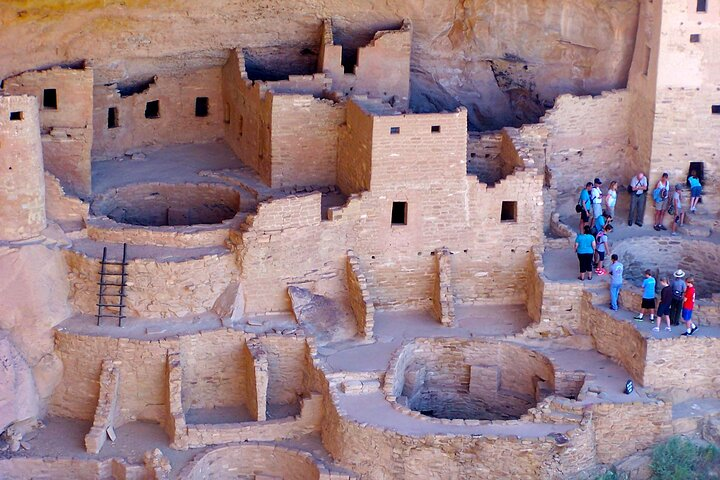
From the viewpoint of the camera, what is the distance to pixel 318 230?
2656 centimetres

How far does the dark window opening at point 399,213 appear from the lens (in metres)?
27.1

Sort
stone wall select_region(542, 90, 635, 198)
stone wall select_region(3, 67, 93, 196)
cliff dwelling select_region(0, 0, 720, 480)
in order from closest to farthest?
1. cliff dwelling select_region(0, 0, 720, 480)
2. stone wall select_region(3, 67, 93, 196)
3. stone wall select_region(542, 90, 635, 198)

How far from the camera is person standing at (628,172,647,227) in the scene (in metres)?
28.5

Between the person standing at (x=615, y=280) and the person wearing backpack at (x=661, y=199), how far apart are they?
244 centimetres

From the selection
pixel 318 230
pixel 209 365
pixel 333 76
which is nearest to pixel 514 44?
pixel 333 76

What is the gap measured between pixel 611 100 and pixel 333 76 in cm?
450

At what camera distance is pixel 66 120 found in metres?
27.5

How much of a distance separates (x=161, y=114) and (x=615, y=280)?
845 cm

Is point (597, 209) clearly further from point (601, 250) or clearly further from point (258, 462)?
point (258, 462)

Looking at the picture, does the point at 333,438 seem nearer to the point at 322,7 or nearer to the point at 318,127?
the point at 318,127

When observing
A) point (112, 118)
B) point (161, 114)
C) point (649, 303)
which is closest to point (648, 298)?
point (649, 303)

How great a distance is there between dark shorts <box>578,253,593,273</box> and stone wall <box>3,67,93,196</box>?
767 centimetres

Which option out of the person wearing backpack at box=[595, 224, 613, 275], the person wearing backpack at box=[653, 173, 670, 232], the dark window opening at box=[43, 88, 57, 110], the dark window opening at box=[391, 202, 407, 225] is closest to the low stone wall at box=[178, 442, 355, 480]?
the dark window opening at box=[391, 202, 407, 225]

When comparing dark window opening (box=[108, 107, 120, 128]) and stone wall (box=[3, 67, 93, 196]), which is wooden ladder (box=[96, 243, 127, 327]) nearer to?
stone wall (box=[3, 67, 93, 196])
